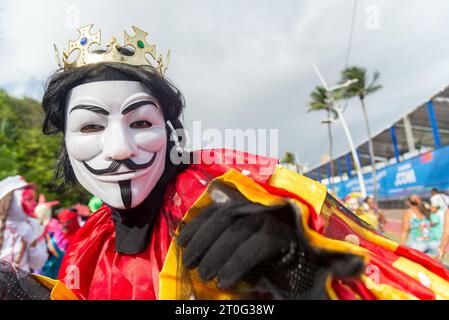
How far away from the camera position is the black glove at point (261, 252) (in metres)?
0.64

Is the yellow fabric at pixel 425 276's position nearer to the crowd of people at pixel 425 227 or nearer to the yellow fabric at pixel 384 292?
the yellow fabric at pixel 384 292

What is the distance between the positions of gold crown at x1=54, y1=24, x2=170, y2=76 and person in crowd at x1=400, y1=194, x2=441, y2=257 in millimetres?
3816

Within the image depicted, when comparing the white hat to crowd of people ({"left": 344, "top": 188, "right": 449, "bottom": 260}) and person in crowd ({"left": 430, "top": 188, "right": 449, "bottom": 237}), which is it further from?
person in crowd ({"left": 430, "top": 188, "right": 449, "bottom": 237})

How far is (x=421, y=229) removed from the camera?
389 cm

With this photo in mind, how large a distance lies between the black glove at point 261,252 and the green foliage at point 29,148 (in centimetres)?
1010

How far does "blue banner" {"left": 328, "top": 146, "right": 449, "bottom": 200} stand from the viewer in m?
8.40

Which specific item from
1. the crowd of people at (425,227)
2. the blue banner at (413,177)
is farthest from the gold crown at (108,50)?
the blue banner at (413,177)

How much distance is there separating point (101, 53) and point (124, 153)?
380 millimetres

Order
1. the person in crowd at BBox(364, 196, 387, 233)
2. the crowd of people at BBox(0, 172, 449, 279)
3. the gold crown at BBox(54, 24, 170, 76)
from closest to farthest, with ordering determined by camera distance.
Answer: the gold crown at BBox(54, 24, 170, 76) < the crowd of people at BBox(0, 172, 449, 279) < the person in crowd at BBox(364, 196, 387, 233)

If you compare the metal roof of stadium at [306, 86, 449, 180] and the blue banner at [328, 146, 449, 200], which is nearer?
the blue banner at [328, 146, 449, 200]

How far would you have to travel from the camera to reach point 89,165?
1.02 meters

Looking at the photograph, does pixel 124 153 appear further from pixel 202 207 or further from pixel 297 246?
pixel 297 246

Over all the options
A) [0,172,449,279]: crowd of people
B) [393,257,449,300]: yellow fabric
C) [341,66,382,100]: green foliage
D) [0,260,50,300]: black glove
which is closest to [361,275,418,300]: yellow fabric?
[393,257,449,300]: yellow fabric
